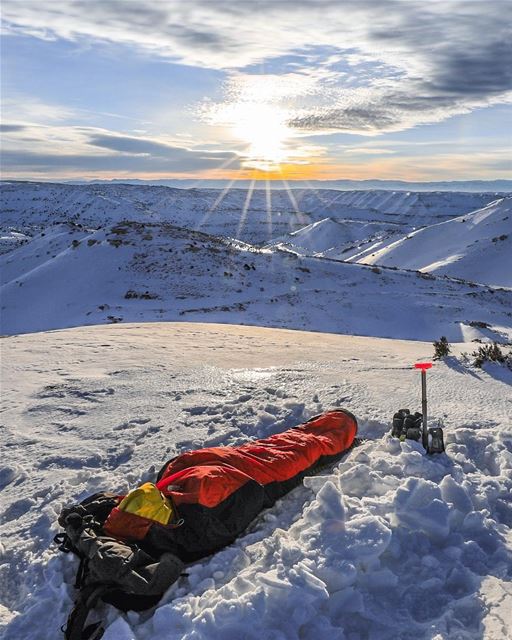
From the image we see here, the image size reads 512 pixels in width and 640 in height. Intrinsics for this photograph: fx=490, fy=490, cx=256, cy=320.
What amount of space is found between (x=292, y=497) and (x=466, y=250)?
3922 centimetres

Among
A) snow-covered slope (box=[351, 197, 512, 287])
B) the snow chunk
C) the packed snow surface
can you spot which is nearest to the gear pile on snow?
the packed snow surface

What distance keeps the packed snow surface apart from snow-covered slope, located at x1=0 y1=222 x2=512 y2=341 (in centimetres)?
1076

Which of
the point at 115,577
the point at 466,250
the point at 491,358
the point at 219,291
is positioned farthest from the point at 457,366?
the point at 466,250

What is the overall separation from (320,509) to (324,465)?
947mm

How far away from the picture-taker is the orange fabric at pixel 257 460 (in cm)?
337

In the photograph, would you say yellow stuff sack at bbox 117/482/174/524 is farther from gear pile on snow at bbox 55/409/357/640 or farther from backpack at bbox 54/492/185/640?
backpack at bbox 54/492/185/640

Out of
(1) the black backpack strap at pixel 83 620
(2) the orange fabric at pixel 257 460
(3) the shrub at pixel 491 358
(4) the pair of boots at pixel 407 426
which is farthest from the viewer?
(3) the shrub at pixel 491 358

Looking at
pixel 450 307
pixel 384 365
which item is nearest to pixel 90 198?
pixel 450 307

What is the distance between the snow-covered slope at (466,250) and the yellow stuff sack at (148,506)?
3285 cm

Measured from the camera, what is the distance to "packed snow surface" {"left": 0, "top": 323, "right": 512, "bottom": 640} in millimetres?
2658

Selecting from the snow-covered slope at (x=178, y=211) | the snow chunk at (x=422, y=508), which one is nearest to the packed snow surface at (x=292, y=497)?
the snow chunk at (x=422, y=508)

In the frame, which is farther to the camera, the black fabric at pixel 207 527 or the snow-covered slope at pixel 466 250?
the snow-covered slope at pixel 466 250

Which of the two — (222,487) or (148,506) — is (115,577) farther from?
(222,487)

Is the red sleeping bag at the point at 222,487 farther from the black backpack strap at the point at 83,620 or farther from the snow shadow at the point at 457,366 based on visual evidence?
the snow shadow at the point at 457,366
